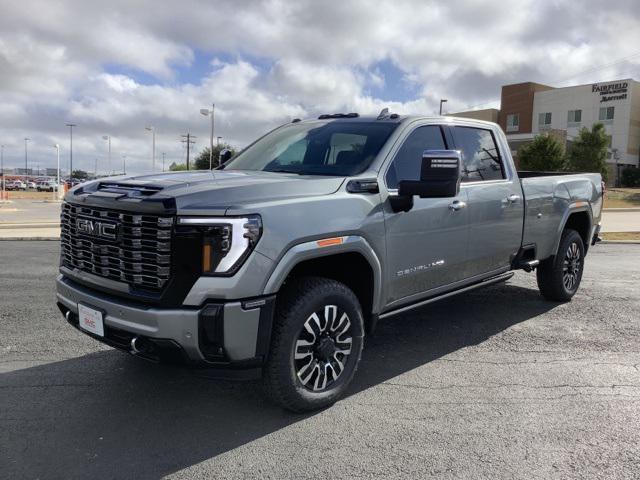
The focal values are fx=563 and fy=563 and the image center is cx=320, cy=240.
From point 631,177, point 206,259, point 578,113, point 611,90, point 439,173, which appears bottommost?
point 206,259

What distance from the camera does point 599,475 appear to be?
9.73 feet

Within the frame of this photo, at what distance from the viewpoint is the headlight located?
3.07m

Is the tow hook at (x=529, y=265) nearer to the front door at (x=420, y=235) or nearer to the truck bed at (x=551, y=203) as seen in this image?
the truck bed at (x=551, y=203)

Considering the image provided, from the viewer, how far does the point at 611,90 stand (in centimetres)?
6272

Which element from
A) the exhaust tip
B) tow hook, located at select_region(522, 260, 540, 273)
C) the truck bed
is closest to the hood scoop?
the exhaust tip

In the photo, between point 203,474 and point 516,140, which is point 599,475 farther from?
point 516,140

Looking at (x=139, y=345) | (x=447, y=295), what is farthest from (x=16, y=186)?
(x=139, y=345)

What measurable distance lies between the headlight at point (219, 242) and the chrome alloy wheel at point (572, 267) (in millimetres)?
4740

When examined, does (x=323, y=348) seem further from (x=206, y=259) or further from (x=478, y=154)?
(x=478, y=154)

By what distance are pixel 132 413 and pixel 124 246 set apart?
3.74 ft

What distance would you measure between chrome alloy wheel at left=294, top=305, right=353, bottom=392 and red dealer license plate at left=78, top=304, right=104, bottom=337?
3.94 feet

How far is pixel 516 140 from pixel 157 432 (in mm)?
66258

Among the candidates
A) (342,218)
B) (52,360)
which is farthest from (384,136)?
(52,360)

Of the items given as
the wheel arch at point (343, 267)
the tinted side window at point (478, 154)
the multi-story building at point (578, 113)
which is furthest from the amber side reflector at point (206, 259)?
the multi-story building at point (578, 113)
